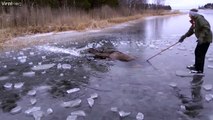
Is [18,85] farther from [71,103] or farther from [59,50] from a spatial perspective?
[59,50]

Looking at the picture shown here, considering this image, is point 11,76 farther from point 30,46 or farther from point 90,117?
point 30,46

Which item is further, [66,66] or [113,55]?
[113,55]

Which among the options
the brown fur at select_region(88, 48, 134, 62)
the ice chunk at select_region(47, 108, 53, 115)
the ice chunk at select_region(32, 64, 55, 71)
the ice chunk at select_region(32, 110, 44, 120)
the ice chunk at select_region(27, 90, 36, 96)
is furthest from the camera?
the brown fur at select_region(88, 48, 134, 62)

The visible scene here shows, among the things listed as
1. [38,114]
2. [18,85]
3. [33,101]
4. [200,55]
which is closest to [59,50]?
[18,85]

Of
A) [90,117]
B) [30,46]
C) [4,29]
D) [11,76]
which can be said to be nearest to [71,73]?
[11,76]

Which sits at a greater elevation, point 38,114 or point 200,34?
point 200,34

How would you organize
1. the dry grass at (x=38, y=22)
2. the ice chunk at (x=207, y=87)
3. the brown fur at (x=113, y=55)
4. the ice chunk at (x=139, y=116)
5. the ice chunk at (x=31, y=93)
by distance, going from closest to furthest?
the ice chunk at (x=139, y=116) < the ice chunk at (x=31, y=93) < the ice chunk at (x=207, y=87) < the brown fur at (x=113, y=55) < the dry grass at (x=38, y=22)

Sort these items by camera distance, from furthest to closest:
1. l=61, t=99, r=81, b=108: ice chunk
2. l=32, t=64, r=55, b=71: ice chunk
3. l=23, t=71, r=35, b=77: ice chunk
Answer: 1. l=32, t=64, r=55, b=71: ice chunk
2. l=23, t=71, r=35, b=77: ice chunk
3. l=61, t=99, r=81, b=108: ice chunk

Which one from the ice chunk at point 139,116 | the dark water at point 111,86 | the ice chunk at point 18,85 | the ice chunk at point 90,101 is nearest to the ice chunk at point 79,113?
the dark water at point 111,86

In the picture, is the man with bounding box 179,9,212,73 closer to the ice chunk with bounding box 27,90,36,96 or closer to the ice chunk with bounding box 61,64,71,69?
the ice chunk with bounding box 61,64,71,69

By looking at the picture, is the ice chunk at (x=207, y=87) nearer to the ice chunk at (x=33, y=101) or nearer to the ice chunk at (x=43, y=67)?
the ice chunk at (x=33, y=101)

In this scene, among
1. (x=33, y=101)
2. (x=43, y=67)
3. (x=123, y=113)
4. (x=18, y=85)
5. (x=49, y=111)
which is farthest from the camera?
(x=43, y=67)

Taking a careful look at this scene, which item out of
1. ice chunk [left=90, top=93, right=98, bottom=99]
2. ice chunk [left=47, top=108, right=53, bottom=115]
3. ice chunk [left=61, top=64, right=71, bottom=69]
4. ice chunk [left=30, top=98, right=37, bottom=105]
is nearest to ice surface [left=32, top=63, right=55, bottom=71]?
ice chunk [left=61, top=64, right=71, bottom=69]

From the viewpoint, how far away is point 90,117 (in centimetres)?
473
